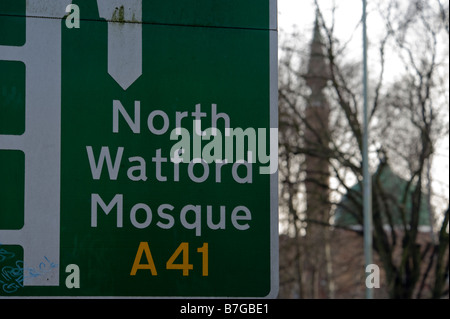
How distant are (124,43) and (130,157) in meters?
0.31

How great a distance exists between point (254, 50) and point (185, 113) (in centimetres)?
29

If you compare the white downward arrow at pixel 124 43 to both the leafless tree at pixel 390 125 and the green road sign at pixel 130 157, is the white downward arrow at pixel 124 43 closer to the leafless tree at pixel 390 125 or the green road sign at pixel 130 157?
the green road sign at pixel 130 157

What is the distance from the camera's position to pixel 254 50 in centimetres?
262

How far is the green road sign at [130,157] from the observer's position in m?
2.45

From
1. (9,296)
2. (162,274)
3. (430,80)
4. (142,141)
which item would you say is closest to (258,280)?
(162,274)

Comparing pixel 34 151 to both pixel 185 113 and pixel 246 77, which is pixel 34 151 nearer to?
pixel 185 113

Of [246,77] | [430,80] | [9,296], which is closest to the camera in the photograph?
[9,296]

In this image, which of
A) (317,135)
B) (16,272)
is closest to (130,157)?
(16,272)

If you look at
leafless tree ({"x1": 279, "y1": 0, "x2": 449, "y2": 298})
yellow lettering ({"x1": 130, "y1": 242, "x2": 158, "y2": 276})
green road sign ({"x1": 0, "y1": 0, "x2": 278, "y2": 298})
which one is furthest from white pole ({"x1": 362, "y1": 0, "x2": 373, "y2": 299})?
yellow lettering ({"x1": 130, "y1": 242, "x2": 158, "y2": 276})

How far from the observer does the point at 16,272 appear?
246cm

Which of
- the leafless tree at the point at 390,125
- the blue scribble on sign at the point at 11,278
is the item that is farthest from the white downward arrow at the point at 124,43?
the leafless tree at the point at 390,125

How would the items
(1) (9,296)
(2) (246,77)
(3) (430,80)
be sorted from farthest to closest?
(3) (430,80) < (2) (246,77) < (1) (9,296)

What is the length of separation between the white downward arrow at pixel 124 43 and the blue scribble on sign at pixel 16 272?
1.68ft
